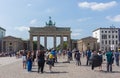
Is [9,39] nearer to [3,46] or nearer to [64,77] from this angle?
[3,46]

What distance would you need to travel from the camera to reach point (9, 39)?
14950 cm

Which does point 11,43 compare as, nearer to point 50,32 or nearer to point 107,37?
point 50,32

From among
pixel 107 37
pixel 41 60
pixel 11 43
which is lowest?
pixel 41 60

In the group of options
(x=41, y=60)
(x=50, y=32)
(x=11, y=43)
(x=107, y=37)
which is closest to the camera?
(x=41, y=60)

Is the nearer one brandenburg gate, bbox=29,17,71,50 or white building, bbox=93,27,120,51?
brandenburg gate, bbox=29,17,71,50

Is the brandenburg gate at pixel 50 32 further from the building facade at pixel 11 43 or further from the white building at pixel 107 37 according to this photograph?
the white building at pixel 107 37

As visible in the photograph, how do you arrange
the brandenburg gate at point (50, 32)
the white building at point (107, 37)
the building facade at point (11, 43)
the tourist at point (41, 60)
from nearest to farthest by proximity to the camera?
the tourist at point (41, 60) < the brandenburg gate at point (50, 32) < the building facade at point (11, 43) < the white building at point (107, 37)

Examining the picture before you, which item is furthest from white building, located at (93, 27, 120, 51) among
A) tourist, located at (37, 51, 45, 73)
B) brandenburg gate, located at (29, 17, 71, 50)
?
tourist, located at (37, 51, 45, 73)

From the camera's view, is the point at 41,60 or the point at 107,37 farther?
the point at 107,37

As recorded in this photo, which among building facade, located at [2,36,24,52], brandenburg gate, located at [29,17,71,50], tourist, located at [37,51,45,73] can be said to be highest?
brandenburg gate, located at [29,17,71,50]

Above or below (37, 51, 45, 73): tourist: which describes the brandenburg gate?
above

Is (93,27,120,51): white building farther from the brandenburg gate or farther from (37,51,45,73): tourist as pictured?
(37,51,45,73): tourist

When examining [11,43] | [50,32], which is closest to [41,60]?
[50,32]

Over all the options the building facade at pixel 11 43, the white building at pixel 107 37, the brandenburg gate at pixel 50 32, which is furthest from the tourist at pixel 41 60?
the white building at pixel 107 37
